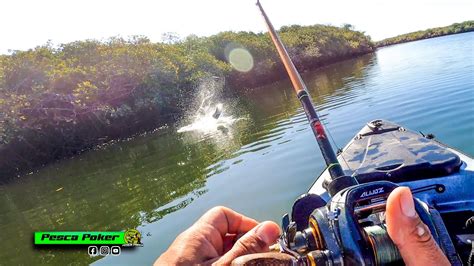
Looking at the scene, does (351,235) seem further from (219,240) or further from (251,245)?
(219,240)

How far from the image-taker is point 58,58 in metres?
32.0

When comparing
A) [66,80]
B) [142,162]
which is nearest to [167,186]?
[142,162]

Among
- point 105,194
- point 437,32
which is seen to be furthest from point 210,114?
point 437,32

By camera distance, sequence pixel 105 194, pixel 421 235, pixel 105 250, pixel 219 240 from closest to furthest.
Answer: pixel 421 235 < pixel 219 240 < pixel 105 250 < pixel 105 194

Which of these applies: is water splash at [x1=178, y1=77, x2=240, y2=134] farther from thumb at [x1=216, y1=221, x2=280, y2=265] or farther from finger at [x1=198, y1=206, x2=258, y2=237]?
thumb at [x1=216, y1=221, x2=280, y2=265]

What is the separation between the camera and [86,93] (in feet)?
95.6

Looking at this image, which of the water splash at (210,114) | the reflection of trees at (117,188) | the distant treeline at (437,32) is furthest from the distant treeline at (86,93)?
the distant treeline at (437,32)

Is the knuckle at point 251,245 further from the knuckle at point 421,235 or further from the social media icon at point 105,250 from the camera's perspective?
the social media icon at point 105,250

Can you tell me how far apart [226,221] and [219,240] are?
4.3 inches

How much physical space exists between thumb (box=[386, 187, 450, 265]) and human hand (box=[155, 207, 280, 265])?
53cm

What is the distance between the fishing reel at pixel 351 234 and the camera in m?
1.35

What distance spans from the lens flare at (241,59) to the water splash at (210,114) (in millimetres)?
7510

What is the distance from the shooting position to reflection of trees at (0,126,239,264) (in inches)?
408

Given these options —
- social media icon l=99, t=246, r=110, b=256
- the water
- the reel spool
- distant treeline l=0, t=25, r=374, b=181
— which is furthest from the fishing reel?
distant treeline l=0, t=25, r=374, b=181
